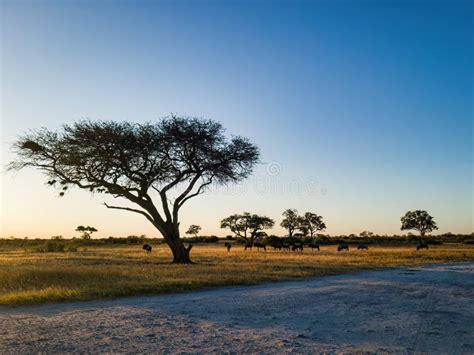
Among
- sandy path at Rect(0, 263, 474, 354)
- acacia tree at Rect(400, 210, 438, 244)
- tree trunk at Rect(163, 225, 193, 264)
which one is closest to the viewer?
sandy path at Rect(0, 263, 474, 354)

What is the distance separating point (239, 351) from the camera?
23.7 feet

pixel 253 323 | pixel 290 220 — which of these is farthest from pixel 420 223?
pixel 253 323

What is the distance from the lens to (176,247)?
107ft

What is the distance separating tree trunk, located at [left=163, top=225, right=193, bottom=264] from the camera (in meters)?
32.3

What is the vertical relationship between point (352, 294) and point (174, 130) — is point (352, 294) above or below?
below

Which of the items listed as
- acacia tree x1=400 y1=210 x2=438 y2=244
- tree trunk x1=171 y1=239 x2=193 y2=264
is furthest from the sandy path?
acacia tree x1=400 y1=210 x2=438 y2=244

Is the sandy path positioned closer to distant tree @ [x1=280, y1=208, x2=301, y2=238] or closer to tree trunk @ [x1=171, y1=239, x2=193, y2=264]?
tree trunk @ [x1=171, y1=239, x2=193, y2=264]

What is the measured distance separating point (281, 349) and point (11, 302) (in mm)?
8777

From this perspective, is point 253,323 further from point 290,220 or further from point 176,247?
point 290,220

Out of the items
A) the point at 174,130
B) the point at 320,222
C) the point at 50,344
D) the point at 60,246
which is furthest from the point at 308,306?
the point at 320,222

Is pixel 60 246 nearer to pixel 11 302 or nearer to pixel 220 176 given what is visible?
pixel 220 176

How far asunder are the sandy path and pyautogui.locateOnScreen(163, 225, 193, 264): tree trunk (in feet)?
59.4

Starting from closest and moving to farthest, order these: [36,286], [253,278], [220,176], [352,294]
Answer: [352,294] → [36,286] → [253,278] → [220,176]

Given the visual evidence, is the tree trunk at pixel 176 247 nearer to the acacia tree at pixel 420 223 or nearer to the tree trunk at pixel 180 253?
the tree trunk at pixel 180 253
